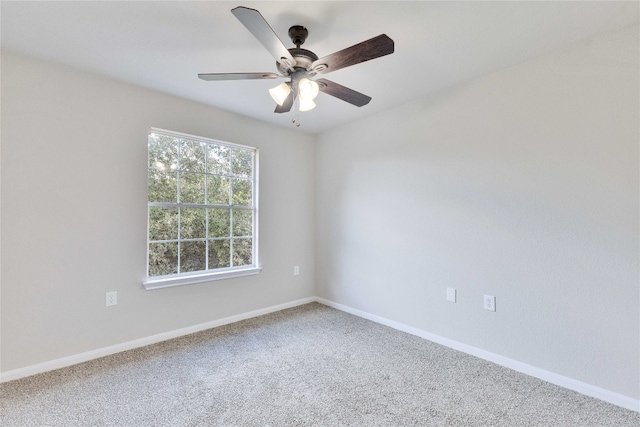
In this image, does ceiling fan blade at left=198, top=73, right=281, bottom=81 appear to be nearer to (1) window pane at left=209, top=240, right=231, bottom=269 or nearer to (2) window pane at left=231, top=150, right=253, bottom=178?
(2) window pane at left=231, top=150, right=253, bottom=178

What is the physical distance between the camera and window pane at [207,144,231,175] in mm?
3193

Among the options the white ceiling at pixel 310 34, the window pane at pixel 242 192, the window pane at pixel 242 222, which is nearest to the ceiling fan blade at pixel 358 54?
the white ceiling at pixel 310 34

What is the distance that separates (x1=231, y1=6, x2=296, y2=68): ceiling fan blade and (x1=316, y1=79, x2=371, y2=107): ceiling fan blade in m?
0.27

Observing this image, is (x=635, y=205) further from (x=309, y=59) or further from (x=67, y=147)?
(x=67, y=147)

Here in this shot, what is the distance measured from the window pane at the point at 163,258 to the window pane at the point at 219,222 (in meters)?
0.40

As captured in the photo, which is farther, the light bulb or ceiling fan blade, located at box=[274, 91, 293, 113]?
ceiling fan blade, located at box=[274, 91, 293, 113]

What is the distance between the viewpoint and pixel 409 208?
300 cm

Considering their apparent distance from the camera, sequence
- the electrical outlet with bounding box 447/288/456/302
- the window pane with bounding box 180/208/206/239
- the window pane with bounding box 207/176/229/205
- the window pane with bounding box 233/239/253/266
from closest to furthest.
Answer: the electrical outlet with bounding box 447/288/456/302
the window pane with bounding box 180/208/206/239
the window pane with bounding box 207/176/229/205
the window pane with bounding box 233/239/253/266

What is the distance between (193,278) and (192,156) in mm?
1234

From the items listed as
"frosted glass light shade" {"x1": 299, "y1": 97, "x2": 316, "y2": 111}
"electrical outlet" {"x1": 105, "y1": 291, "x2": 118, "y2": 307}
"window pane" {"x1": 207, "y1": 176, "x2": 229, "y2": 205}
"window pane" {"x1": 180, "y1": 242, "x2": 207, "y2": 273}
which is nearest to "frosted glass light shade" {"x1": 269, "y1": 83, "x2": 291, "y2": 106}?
"frosted glass light shade" {"x1": 299, "y1": 97, "x2": 316, "y2": 111}

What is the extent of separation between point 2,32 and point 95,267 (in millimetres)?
1702

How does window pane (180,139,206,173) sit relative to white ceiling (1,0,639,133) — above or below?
below

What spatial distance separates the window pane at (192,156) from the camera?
3004mm

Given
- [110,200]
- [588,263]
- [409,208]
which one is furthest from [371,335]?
[110,200]
